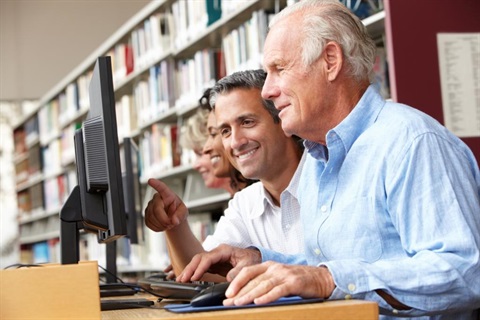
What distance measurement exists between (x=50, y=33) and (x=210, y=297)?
7011 mm

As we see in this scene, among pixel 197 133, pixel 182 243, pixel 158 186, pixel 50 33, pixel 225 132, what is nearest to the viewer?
pixel 158 186

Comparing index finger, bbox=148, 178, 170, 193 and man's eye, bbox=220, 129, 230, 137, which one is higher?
man's eye, bbox=220, 129, 230, 137

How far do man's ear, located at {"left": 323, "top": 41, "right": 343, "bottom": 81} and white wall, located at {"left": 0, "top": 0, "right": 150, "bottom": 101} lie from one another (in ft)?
20.5

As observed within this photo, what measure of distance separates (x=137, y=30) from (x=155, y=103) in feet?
2.50

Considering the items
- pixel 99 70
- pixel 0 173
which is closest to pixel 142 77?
pixel 0 173

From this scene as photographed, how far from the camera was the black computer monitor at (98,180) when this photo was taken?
56.8 inches

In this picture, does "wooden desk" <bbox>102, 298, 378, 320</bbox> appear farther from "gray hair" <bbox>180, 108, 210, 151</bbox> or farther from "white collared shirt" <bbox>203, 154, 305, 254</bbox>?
"gray hair" <bbox>180, 108, 210, 151</bbox>

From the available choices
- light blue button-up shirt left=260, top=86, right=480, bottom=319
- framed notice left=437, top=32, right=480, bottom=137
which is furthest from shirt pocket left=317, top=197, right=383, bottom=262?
framed notice left=437, top=32, right=480, bottom=137

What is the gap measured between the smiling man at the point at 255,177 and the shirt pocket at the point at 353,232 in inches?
26.3

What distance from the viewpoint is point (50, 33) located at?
7.95m

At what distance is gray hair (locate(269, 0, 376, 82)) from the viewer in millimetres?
1826

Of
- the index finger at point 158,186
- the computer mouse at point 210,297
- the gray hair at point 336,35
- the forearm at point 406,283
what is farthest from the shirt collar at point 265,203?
the computer mouse at point 210,297

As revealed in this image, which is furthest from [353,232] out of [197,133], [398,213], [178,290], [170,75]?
[170,75]

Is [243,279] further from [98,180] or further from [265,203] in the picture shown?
[265,203]
